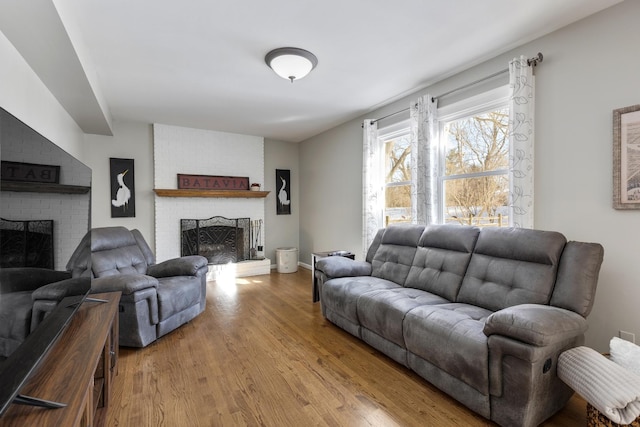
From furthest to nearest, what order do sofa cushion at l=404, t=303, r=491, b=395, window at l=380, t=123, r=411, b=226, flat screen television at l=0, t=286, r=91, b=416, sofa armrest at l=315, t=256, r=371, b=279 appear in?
window at l=380, t=123, r=411, b=226, sofa armrest at l=315, t=256, r=371, b=279, sofa cushion at l=404, t=303, r=491, b=395, flat screen television at l=0, t=286, r=91, b=416

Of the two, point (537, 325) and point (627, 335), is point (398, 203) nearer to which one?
point (627, 335)

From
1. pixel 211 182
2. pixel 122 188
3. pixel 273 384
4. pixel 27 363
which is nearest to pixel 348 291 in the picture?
pixel 273 384

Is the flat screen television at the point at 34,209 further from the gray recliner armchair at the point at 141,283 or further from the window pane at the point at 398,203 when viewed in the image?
the window pane at the point at 398,203

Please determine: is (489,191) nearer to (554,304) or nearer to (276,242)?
(554,304)

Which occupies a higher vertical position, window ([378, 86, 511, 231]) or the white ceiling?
the white ceiling

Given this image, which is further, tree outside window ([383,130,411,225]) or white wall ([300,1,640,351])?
tree outside window ([383,130,411,225])

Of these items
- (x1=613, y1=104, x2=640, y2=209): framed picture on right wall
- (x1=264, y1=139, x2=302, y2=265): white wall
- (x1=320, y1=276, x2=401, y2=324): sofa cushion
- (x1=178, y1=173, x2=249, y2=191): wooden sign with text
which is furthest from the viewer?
(x1=264, y1=139, x2=302, y2=265): white wall

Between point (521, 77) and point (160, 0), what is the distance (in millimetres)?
2725

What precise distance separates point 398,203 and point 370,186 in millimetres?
434

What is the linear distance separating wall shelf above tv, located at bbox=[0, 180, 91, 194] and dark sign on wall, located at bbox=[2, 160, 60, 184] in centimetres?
1

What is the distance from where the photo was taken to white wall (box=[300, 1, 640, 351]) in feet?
6.73

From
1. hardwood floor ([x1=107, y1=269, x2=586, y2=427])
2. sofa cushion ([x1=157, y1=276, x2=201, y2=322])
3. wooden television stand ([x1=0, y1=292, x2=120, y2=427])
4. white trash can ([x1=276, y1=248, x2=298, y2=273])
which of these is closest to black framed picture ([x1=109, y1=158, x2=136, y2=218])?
sofa cushion ([x1=157, y1=276, x2=201, y2=322])

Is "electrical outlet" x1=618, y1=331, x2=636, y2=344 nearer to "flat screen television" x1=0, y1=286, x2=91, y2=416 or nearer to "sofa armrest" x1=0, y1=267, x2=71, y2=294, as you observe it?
"flat screen television" x1=0, y1=286, x2=91, y2=416

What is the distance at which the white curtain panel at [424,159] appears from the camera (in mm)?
3293
